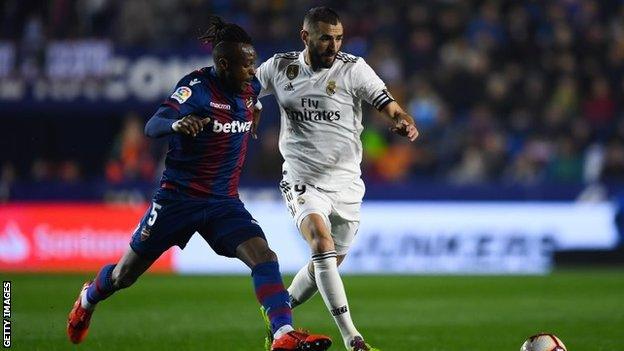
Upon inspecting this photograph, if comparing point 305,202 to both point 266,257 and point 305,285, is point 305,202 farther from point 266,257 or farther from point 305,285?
point 266,257

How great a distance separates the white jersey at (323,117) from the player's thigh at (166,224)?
106 centimetres

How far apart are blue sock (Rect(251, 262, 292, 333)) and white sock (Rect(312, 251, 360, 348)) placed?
55 centimetres

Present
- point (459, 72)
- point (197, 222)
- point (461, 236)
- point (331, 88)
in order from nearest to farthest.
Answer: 1. point (197, 222)
2. point (331, 88)
3. point (461, 236)
4. point (459, 72)

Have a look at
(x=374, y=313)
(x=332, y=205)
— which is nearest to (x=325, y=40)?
(x=332, y=205)

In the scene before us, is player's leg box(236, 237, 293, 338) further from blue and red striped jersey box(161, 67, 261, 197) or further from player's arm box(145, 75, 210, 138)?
player's arm box(145, 75, 210, 138)

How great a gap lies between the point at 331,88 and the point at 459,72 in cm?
1194

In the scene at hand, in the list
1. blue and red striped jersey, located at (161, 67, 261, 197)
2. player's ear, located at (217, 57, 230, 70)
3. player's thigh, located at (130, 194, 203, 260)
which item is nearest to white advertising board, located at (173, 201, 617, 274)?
player's thigh, located at (130, 194, 203, 260)

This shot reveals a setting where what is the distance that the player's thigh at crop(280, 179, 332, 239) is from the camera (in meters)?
8.31

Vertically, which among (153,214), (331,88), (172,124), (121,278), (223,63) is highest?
(331,88)

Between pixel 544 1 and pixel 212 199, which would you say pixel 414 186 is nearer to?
pixel 544 1

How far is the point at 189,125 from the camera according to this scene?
7172 millimetres

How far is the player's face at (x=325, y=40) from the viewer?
27.1 feet

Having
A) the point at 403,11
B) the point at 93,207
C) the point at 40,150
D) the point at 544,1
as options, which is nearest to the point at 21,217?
the point at 93,207

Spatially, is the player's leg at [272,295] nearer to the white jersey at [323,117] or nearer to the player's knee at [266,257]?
the player's knee at [266,257]
